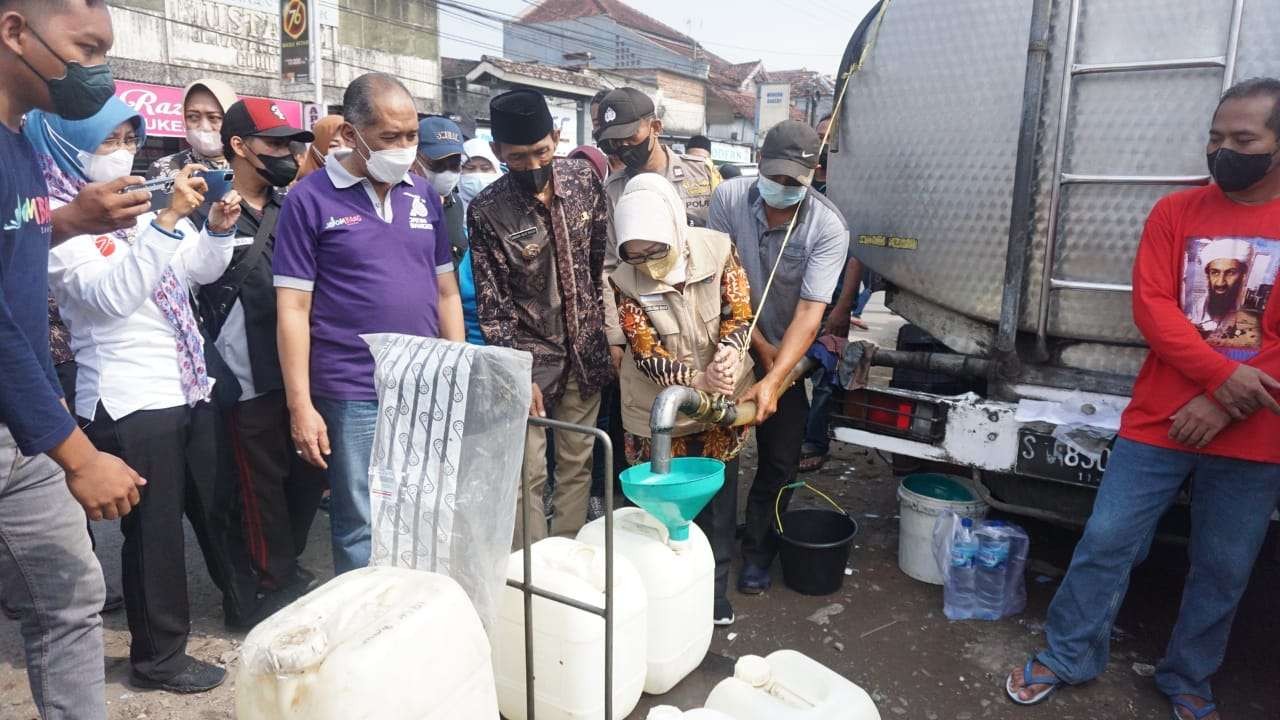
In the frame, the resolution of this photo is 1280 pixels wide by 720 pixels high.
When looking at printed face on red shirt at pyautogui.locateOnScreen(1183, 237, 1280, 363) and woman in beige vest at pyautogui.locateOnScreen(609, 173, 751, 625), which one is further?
woman in beige vest at pyautogui.locateOnScreen(609, 173, 751, 625)

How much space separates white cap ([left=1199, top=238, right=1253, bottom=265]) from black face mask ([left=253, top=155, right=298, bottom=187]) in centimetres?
320

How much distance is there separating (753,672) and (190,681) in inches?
77.4

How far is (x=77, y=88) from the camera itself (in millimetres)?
1745

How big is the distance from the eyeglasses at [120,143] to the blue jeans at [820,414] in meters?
2.81

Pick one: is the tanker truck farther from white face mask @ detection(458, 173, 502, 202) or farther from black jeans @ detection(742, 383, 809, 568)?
white face mask @ detection(458, 173, 502, 202)

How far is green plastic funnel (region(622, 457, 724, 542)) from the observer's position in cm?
227

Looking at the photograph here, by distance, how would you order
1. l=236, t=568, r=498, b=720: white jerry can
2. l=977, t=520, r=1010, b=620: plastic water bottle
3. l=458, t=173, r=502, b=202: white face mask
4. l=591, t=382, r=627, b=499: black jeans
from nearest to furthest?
1. l=236, t=568, r=498, b=720: white jerry can
2. l=977, t=520, r=1010, b=620: plastic water bottle
3. l=591, t=382, r=627, b=499: black jeans
4. l=458, t=173, r=502, b=202: white face mask

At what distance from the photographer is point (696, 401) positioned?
272cm

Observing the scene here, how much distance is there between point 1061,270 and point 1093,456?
2.37ft

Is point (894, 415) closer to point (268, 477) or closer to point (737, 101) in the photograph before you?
point (268, 477)

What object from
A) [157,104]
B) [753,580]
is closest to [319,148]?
[753,580]

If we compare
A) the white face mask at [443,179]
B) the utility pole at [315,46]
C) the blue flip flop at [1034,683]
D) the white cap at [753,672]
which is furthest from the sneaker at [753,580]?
the utility pole at [315,46]

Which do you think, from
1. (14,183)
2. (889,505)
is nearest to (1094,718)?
(889,505)

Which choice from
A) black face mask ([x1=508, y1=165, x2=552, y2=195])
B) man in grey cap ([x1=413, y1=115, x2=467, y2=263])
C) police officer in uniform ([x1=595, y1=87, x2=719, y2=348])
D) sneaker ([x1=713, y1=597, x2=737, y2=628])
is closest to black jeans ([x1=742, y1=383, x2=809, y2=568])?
sneaker ([x1=713, y1=597, x2=737, y2=628])
